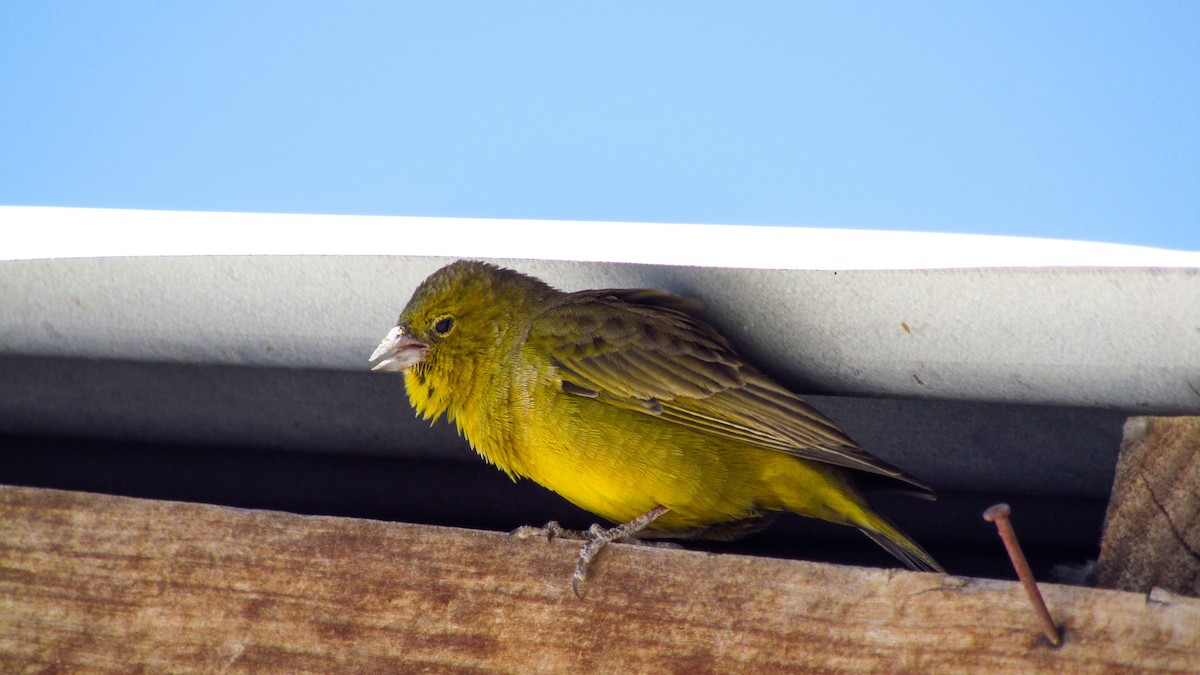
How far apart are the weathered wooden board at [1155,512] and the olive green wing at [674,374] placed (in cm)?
56

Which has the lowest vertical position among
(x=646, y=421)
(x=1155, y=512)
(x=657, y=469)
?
(x=1155, y=512)

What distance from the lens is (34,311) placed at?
226cm

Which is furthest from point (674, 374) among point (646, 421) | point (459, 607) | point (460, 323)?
point (459, 607)

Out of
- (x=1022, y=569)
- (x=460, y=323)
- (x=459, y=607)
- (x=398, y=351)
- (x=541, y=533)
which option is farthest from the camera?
(x=460, y=323)

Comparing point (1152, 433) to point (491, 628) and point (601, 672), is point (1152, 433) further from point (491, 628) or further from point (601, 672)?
point (491, 628)

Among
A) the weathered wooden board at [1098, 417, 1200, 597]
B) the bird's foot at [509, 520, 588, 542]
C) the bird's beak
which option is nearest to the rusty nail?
the weathered wooden board at [1098, 417, 1200, 597]

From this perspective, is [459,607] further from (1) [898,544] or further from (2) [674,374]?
(1) [898,544]

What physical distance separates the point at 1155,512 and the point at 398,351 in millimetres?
1548

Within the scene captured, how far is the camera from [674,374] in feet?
8.25

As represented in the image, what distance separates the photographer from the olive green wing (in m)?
2.36

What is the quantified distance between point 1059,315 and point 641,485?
101cm

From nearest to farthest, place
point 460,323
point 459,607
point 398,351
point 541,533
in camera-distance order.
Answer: point 459,607, point 541,533, point 398,351, point 460,323

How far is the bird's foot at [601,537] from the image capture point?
1919mm

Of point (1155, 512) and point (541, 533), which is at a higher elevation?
point (541, 533)
